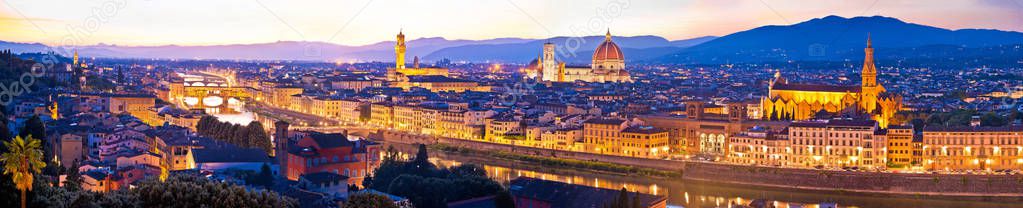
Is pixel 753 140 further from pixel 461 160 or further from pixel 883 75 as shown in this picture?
pixel 883 75

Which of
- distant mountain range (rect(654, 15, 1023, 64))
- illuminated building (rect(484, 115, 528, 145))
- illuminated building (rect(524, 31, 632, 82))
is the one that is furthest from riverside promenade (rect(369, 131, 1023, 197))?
distant mountain range (rect(654, 15, 1023, 64))

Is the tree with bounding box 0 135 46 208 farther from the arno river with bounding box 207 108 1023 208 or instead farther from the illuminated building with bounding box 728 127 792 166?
the illuminated building with bounding box 728 127 792 166

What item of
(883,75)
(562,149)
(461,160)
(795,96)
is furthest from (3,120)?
(883,75)

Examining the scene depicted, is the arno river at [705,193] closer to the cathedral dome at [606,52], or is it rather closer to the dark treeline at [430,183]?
the dark treeline at [430,183]

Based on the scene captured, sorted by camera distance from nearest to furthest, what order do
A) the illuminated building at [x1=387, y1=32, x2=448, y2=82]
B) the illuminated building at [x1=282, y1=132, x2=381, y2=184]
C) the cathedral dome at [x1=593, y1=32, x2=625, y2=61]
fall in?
the illuminated building at [x1=282, y1=132, x2=381, y2=184] < the cathedral dome at [x1=593, y1=32, x2=625, y2=61] < the illuminated building at [x1=387, y1=32, x2=448, y2=82]

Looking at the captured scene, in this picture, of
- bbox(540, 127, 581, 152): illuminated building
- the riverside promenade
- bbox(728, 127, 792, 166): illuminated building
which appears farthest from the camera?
bbox(540, 127, 581, 152): illuminated building

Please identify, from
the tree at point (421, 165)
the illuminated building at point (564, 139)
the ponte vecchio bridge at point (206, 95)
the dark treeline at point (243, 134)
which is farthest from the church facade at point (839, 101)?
the ponte vecchio bridge at point (206, 95)

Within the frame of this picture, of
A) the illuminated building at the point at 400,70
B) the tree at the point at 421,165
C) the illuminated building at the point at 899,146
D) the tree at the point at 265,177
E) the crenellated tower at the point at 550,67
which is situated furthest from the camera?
the illuminated building at the point at 400,70
